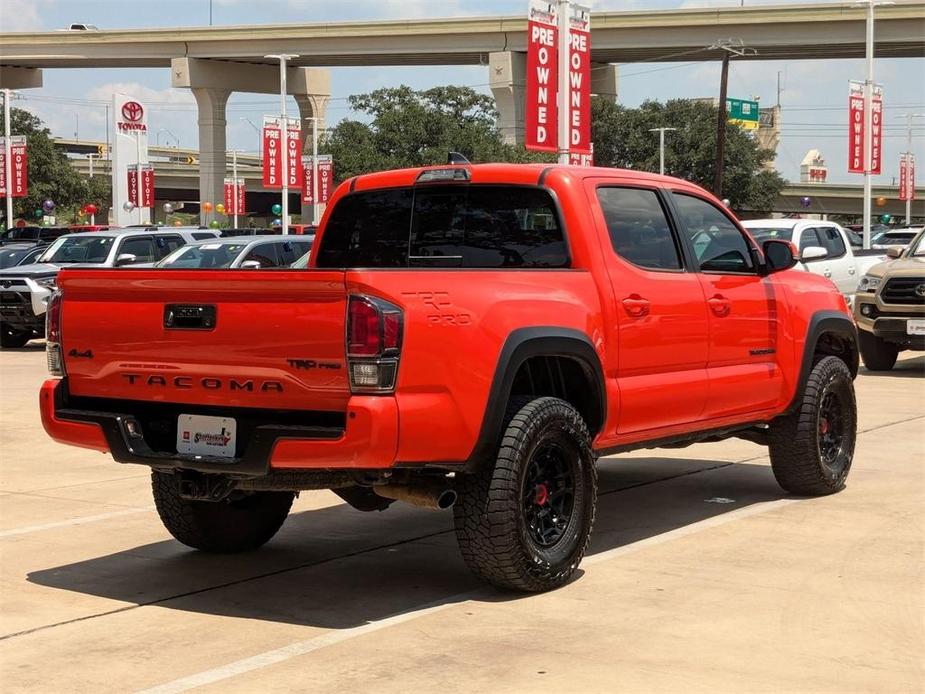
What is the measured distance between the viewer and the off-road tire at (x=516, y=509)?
6266mm

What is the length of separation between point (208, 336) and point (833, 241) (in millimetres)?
19024

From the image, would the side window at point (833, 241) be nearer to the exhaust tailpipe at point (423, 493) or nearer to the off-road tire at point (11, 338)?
the off-road tire at point (11, 338)

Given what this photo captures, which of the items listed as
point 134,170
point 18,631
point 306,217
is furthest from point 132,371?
point 306,217

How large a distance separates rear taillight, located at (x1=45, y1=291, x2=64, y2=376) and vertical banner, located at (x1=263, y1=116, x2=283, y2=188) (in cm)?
4836

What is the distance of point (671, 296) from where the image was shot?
7633mm

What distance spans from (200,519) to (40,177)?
307 ft

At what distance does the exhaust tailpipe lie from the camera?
6262mm

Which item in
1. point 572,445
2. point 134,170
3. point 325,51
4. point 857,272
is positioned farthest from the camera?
point 325,51

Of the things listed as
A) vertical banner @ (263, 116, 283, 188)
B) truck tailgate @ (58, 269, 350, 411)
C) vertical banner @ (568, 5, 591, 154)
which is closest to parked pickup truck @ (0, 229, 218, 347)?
vertical banner @ (568, 5, 591, 154)

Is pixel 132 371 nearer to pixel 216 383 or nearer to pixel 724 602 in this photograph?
pixel 216 383

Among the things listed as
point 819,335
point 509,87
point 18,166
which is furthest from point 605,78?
point 819,335

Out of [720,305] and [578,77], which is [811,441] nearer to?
[720,305]

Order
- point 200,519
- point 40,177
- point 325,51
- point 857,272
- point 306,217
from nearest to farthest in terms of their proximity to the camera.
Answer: point 200,519 → point 857,272 → point 325,51 → point 306,217 → point 40,177

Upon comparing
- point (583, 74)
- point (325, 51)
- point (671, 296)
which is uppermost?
point (325, 51)
